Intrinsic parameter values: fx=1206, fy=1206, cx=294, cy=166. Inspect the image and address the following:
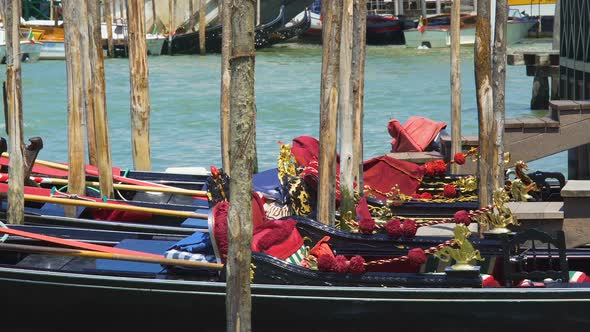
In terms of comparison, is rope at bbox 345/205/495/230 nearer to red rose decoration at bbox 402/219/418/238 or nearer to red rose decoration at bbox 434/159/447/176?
red rose decoration at bbox 402/219/418/238

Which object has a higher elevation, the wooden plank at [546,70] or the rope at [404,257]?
the wooden plank at [546,70]

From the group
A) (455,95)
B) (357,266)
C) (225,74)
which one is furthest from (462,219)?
(455,95)

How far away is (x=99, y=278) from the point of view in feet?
20.9

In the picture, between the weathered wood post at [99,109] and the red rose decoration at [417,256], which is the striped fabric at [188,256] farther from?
the weathered wood post at [99,109]

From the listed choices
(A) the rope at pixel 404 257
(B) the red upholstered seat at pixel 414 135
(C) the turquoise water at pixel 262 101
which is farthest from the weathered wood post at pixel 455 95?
(C) the turquoise water at pixel 262 101

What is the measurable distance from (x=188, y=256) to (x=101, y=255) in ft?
1.58

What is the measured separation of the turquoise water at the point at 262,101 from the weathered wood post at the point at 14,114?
27.0 feet

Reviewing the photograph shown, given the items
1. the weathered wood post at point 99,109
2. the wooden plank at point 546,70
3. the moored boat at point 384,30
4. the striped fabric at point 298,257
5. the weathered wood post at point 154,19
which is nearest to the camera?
the striped fabric at point 298,257

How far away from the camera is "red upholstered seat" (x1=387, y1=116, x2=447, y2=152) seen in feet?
33.6

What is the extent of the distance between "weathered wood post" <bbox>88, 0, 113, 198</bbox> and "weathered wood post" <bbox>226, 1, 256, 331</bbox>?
166 inches

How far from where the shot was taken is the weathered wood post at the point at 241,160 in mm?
3928

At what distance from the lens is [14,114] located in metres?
7.29

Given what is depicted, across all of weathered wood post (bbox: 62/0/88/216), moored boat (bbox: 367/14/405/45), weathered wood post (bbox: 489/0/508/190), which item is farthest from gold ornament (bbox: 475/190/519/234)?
moored boat (bbox: 367/14/405/45)

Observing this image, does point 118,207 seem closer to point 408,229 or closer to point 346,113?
point 346,113
